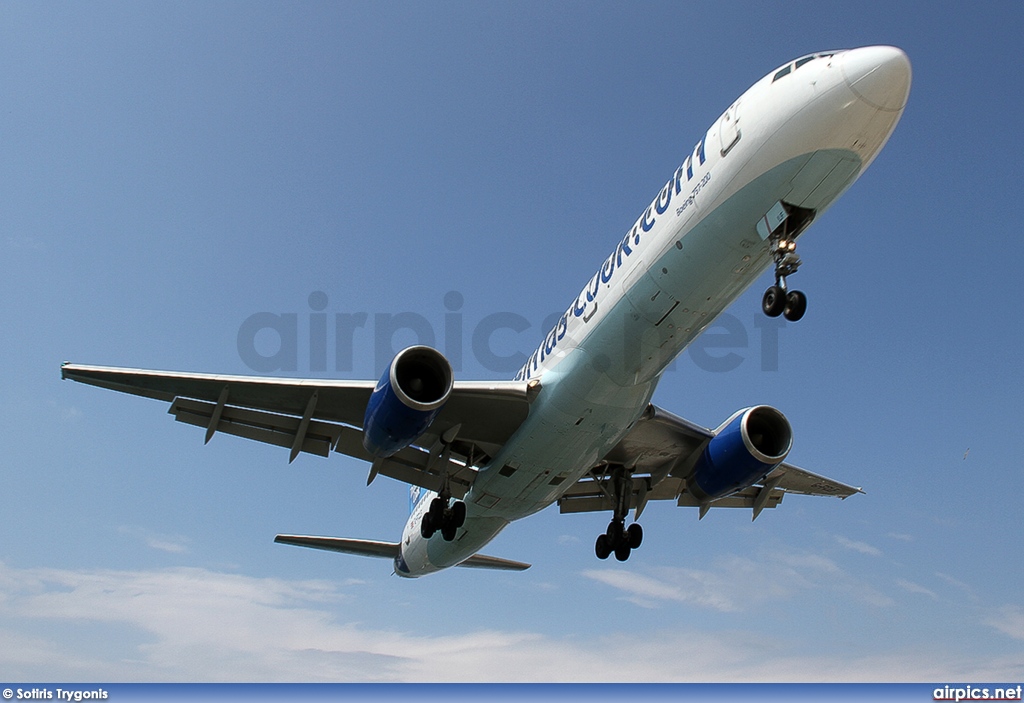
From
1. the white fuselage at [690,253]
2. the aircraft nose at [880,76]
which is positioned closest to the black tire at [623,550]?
the white fuselage at [690,253]

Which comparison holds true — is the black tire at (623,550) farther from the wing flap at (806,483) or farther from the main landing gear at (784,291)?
the main landing gear at (784,291)

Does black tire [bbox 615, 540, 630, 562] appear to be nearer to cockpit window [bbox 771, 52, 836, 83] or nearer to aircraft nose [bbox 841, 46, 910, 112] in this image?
cockpit window [bbox 771, 52, 836, 83]

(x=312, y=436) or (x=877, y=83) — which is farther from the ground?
(x=877, y=83)

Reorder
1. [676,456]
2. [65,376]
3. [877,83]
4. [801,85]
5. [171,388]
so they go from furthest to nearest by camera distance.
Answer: [676,456], [171,388], [65,376], [801,85], [877,83]

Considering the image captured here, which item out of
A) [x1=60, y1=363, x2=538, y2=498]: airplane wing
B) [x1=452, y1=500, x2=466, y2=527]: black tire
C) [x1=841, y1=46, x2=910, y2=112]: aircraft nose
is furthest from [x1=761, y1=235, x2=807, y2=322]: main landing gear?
[x1=452, y1=500, x2=466, y2=527]: black tire

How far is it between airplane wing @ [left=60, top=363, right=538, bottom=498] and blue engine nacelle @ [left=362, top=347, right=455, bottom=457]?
1.29 metres

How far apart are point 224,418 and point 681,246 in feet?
33.0

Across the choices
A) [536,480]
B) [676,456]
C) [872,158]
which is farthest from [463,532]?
[872,158]

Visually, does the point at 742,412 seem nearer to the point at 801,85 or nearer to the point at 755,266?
the point at 755,266

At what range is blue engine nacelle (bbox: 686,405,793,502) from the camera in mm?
16688

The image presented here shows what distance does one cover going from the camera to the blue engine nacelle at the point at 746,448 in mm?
16688

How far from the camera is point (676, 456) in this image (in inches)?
737

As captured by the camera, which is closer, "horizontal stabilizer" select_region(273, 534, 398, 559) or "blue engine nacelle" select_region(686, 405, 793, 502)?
"blue engine nacelle" select_region(686, 405, 793, 502)

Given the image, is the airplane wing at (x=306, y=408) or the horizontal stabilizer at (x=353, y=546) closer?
the airplane wing at (x=306, y=408)
